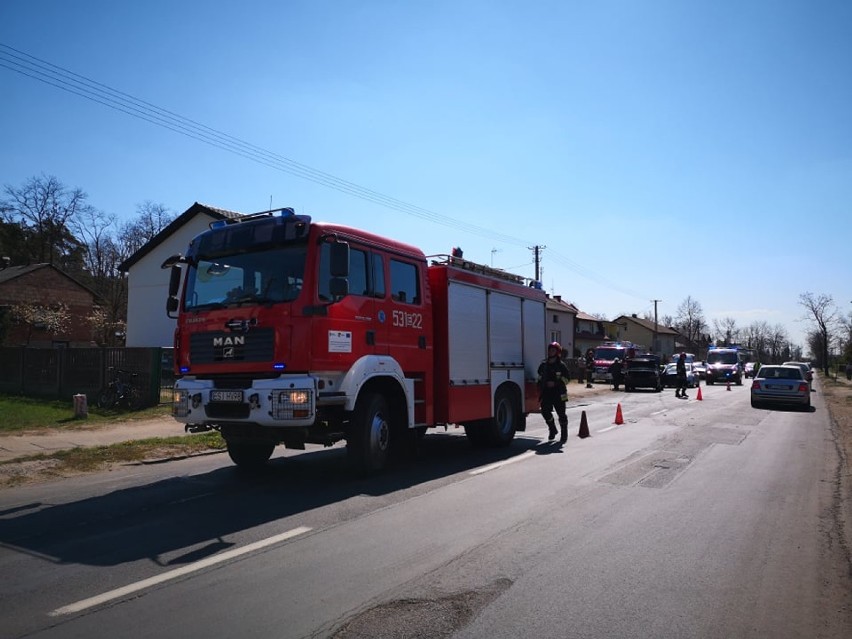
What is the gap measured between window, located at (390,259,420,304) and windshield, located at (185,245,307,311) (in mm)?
1694

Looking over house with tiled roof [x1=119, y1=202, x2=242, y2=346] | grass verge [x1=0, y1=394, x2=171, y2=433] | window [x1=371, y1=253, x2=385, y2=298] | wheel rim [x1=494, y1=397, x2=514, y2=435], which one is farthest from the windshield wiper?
house with tiled roof [x1=119, y1=202, x2=242, y2=346]

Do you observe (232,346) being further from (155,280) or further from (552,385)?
(155,280)

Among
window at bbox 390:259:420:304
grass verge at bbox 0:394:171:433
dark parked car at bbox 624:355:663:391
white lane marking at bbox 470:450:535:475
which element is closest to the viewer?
window at bbox 390:259:420:304

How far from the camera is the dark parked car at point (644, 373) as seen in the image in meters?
32.7

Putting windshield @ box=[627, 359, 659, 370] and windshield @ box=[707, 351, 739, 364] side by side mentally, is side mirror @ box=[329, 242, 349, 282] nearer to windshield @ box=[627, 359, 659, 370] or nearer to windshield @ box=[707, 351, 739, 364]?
windshield @ box=[627, 359, 659, 370]

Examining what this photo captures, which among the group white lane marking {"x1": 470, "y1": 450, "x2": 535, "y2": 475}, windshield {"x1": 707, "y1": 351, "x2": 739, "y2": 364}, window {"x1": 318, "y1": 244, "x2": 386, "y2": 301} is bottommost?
white lane marking {"x1": 470, "y1": 450, "x2": 535, "y2": 475}

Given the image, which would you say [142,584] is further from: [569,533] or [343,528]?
[569,533]

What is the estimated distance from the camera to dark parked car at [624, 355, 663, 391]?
32719 millimetres

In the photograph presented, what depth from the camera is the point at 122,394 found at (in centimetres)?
1658

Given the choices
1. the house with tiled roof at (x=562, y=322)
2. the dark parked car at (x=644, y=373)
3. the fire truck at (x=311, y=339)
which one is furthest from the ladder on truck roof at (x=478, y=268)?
the house with tiled roof at (x=562, y=322)

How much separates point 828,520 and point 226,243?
7795 mm

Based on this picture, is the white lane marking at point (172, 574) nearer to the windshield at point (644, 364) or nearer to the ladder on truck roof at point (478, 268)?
the ladder on truck roof at point (478, 268)

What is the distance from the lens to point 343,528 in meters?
6.02

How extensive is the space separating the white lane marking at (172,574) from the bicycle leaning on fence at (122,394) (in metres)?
12.4
